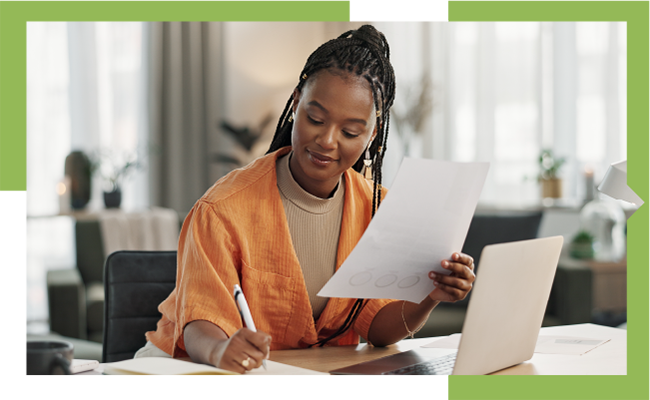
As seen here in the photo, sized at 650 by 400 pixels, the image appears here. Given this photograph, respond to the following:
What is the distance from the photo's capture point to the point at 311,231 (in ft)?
2.99

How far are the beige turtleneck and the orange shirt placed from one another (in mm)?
14

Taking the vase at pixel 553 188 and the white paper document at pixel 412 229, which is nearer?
the white paper document at pixel 412 229

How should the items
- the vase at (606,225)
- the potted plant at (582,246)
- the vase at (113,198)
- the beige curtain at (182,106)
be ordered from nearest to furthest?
the potted plant at (582,246) → the vase at (606,225) → the vase at (113,198) → the beige curtain at (182,106)

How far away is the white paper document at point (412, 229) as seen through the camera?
2.05 ft

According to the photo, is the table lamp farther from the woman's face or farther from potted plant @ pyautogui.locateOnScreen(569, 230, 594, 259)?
the woman's face

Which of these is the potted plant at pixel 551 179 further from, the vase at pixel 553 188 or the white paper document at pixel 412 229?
Answer: the white paper document at pixel 412 229

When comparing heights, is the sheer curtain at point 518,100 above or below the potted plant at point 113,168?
above

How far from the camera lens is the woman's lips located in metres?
0.82

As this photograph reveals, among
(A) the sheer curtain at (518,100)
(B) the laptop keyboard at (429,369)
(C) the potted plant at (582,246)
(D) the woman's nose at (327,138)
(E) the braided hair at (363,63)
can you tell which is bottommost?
(C) the potted plant at (582,246)

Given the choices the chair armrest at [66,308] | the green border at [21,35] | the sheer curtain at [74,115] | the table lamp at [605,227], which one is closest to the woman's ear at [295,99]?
the green border at [21,35]

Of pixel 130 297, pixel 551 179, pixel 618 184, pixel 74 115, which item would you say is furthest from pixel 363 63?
pixel 74 115

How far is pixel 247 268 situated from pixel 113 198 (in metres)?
2.75

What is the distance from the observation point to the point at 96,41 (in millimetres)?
3674

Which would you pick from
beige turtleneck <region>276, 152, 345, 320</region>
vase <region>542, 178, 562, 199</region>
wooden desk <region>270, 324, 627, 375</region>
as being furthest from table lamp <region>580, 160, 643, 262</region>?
beige turtleneck <region>276, 152, 345, 320</region>
